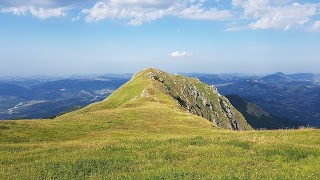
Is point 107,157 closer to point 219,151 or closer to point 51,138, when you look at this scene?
point 219,151


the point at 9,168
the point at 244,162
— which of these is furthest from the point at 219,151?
the point at 9,168

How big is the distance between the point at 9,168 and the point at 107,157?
701 centimetres

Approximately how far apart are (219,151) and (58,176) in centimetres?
1298

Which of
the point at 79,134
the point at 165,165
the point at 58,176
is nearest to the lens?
the point at 58,176

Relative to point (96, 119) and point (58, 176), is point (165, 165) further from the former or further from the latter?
point (96, 119)

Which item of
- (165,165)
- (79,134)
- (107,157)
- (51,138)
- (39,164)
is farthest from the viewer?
(79,134)

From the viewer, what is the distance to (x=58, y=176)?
20.0 metres

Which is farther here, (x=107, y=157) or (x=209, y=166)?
(x=107, y=157)

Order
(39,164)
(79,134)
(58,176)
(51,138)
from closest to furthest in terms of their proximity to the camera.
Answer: (58,176) < (39,164) < (51,138) < (79,134)

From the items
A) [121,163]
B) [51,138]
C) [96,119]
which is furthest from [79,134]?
[121,163]

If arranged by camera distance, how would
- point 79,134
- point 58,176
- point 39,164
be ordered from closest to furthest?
point 58,176, point 39,164, point 79,134

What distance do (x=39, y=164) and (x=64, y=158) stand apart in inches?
86.4

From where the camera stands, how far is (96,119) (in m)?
66.6

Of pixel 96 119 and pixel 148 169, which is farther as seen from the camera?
pixel 96 119
